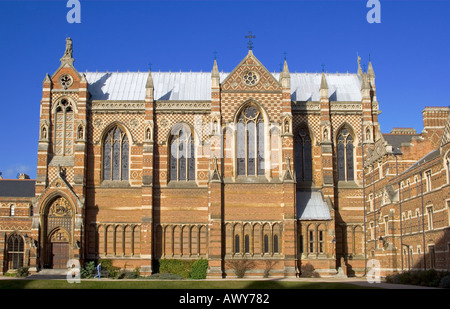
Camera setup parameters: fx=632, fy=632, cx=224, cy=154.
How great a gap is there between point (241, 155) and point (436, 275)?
22.0 meters

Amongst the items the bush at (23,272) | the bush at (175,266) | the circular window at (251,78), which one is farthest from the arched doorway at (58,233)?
the circular window at (251,78)

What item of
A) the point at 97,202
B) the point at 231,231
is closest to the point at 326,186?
the point at 231,231

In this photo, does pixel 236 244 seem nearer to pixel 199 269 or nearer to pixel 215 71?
pixel 199 269

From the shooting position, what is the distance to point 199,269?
55.5m

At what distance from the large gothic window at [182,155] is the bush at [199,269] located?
8.01m

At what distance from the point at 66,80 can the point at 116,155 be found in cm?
854

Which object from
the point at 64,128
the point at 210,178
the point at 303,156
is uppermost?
the point at 64,128

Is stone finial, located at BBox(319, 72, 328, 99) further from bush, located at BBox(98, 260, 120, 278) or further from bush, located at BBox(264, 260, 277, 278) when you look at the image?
bush, located at BBox(98, 260, 120, 278)

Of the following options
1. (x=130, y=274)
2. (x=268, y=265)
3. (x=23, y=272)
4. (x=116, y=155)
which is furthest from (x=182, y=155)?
(x=23, y=272)

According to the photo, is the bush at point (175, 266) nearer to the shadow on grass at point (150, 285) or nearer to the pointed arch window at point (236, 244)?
the pointed arch window at point (236, 244)

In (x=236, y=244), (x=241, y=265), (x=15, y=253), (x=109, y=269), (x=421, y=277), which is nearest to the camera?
(x=421, y=277)

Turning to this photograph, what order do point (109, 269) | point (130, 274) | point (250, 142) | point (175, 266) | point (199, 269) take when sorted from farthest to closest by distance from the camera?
point (250, 142)
point (175, 266)
point (109, 269)
point (199, 269)
point (130, 274)

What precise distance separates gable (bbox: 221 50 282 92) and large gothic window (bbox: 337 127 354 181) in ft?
26.0

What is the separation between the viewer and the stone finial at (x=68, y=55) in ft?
198
